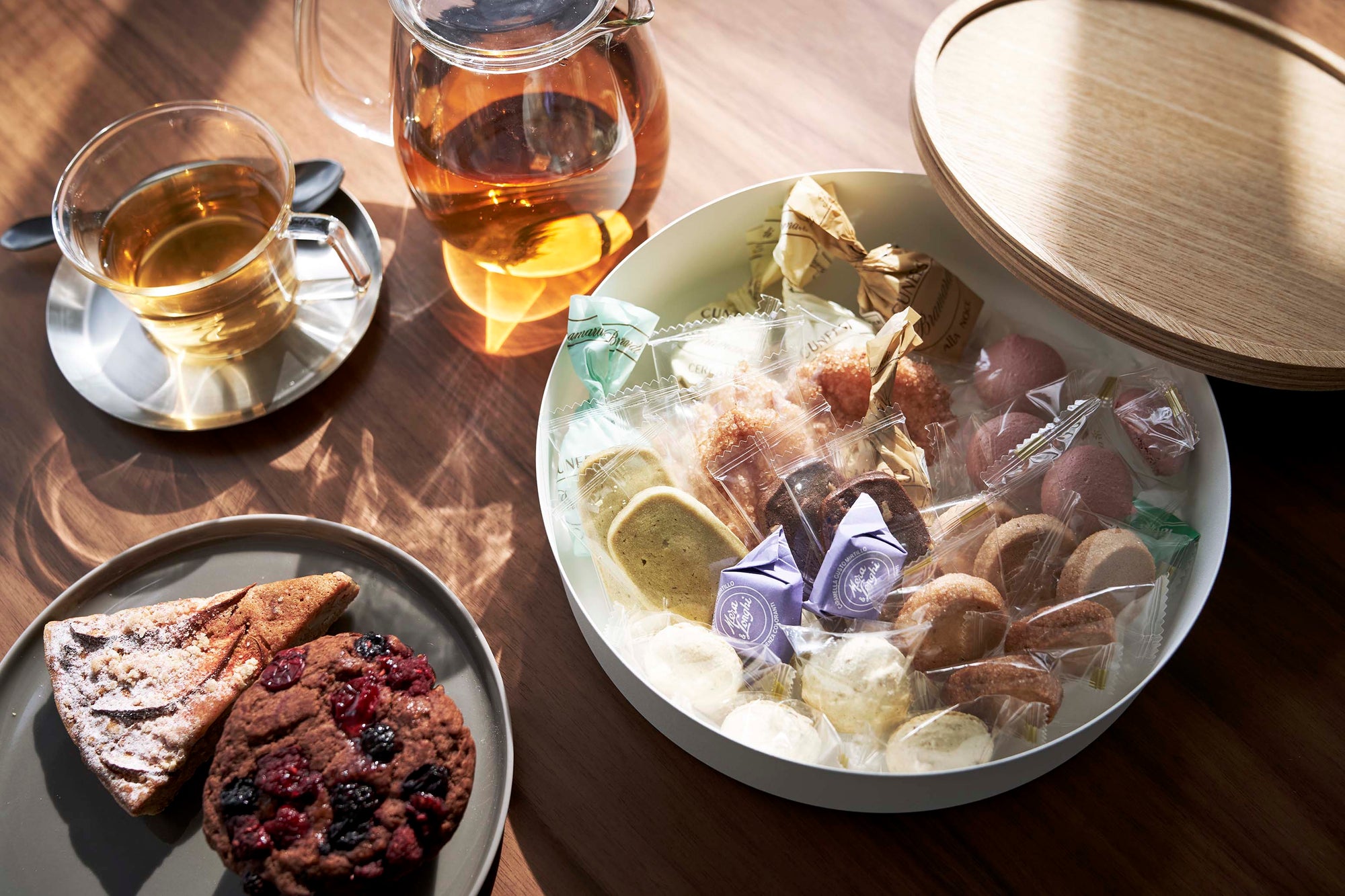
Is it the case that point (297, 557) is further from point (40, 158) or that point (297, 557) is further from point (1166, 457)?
point (1166, 457)

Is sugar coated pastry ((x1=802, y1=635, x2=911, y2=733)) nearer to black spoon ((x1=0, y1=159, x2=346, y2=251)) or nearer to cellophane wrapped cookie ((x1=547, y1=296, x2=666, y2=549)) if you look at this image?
cellophane wrapped cookie ((x1=547, y1=296, x2=666, y2=549))

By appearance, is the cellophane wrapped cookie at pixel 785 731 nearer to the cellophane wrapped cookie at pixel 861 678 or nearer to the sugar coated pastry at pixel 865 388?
the cellophane wrapped cookie at pixel 861 678

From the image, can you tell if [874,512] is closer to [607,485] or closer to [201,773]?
[607,485]

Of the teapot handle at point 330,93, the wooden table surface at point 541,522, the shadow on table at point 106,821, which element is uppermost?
the teapot handle at point 330,93

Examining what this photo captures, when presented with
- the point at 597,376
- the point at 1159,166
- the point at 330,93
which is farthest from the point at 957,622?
the point at 330,93

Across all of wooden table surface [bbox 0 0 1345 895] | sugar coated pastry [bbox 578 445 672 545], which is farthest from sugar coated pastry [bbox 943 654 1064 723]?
sugar coated pastry [bbox 578 445 672 545]

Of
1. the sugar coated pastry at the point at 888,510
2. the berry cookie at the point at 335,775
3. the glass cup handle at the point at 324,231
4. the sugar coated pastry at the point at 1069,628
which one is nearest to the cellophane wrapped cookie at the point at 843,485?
the sugar coated pastry at the point at 888,510
